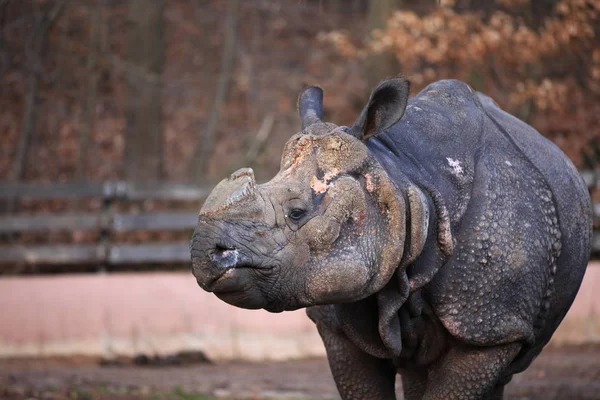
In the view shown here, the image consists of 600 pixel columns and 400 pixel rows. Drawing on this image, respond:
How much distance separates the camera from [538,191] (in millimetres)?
5516

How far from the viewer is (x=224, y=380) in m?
9.54

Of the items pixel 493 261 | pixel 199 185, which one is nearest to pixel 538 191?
pixel 493 261

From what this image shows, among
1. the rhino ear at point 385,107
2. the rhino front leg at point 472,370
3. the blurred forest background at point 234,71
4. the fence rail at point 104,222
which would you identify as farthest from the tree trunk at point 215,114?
the rhino ear at point 385,107

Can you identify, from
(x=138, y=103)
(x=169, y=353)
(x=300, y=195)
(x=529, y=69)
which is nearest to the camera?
(x=300, y=195)

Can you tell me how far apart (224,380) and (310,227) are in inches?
207

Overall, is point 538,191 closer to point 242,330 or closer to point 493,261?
point 493,261

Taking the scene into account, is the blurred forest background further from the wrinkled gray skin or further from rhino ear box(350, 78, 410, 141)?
rhino ear box(350, 78, 410, 141)

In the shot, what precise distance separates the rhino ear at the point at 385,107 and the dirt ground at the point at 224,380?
3820 mm

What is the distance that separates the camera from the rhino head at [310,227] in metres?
4.33

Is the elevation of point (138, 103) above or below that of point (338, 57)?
below

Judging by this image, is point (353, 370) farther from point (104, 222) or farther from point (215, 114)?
point (215, 114)

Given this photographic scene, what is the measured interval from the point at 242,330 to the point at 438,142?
6.53 meters

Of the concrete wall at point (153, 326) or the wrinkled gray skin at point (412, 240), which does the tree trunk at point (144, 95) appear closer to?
the concrete wall at point (153, 326)

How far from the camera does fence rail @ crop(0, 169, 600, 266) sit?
1327 centimetres
